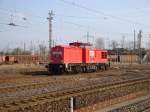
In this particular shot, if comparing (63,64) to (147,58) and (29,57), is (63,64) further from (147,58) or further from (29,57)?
(147,58)

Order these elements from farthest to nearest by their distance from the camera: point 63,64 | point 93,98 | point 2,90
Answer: point 63,64 < point 2,90 < point 93,98

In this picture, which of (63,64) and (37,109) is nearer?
(37,109)

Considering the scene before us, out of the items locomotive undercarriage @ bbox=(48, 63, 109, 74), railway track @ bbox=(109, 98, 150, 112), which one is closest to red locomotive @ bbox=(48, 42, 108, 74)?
locomotive undercarriage @ bbox=(48, 63, 109, 74)

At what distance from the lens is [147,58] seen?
10781 centimetres

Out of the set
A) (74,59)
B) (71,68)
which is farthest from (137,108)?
(74,59)

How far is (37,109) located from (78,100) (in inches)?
120

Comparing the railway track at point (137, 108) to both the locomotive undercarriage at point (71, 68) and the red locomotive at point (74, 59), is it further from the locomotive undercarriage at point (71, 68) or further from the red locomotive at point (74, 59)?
the red locomotive at point (74, 59)

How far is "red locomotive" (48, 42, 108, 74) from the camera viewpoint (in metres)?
38.7

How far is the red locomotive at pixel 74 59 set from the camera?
1522 inches

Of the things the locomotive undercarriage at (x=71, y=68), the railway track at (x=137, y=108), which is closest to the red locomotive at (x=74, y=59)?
the locomotive undercarriage at (x=71, y=68)

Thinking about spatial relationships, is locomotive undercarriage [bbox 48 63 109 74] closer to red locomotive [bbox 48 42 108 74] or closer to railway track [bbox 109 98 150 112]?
red locomotive [bbox 48 42 108 74]

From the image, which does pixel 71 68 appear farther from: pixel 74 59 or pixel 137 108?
pixel 137 108

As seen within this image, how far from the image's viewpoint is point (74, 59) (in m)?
40.0

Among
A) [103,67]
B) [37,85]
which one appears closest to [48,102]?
[37,85]
